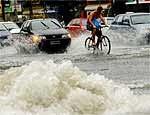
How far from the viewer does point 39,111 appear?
27.7 feet

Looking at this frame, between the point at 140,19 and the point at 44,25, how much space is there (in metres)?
4.32

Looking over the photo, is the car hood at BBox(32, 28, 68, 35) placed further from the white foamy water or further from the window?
the white foamy water

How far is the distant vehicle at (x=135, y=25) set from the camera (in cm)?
2603

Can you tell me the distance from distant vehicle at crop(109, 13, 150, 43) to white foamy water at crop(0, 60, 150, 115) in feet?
55.0

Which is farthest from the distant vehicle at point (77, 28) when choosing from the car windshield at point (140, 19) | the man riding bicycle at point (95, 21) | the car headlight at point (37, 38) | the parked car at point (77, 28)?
the man riding bicycle at point (95, 21)

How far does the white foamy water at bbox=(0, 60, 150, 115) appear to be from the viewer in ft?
27.6

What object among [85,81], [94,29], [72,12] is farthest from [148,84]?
[72,12]

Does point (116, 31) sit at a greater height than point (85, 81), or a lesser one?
lesser

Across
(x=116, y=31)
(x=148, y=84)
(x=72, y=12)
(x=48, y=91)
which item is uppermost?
(x=48, y=91)

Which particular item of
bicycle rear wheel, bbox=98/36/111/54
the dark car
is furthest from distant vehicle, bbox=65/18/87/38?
bicycle rear wheel, bbox=98/36/111/54

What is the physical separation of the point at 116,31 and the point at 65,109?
65.5 ft

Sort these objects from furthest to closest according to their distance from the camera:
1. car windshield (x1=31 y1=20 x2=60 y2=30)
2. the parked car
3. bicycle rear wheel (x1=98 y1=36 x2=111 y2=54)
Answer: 1. the parked car
2. car windshield (x1=31 y1=20 x2=60 y2=30)
3. bicycle rear wheel (x1=98 y1=36 x2=111 y2=54)

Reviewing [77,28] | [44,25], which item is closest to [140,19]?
[44,25]

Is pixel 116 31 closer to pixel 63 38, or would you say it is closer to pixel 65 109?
pixel 63 38
